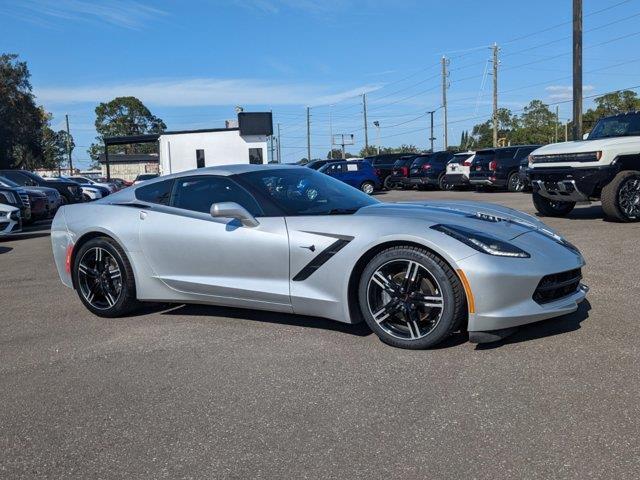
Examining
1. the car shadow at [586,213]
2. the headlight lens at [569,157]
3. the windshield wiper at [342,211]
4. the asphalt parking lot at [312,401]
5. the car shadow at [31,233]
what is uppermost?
the headlight lens at [569,157]

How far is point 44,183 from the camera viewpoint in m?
19.7

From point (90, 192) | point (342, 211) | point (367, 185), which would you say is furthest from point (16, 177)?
point (342, 211)

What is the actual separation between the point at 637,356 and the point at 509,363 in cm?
78

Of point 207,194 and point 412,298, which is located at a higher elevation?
point 207,194

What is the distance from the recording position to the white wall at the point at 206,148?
27312 millimetres

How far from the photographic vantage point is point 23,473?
2.70 m

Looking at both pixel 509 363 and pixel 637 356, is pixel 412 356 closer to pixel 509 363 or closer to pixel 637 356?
pixel 509 363

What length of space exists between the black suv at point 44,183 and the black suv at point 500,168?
1401 cm

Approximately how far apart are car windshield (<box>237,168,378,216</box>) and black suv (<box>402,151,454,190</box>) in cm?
1895

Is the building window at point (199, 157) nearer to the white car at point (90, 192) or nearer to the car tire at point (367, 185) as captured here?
the white car at point (90, 192)

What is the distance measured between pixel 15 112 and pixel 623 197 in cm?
5308

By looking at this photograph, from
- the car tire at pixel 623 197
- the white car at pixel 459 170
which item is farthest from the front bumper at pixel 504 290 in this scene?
the white car at pixel 459 170

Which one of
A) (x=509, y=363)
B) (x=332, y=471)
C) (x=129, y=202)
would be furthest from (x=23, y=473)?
(x=129, y=202)

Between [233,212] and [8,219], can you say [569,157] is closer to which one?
[233,212]
